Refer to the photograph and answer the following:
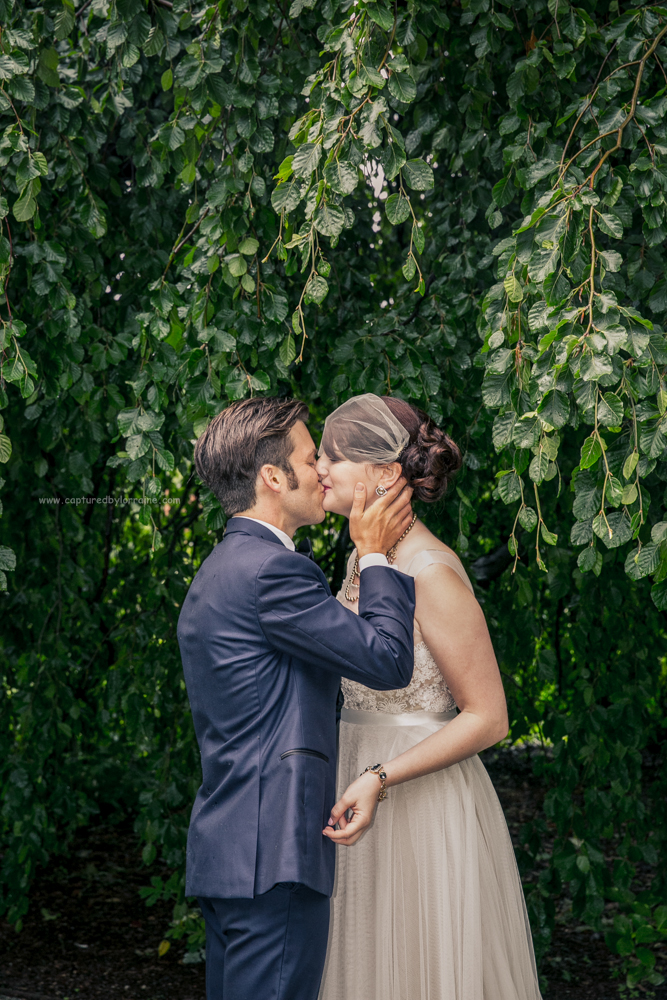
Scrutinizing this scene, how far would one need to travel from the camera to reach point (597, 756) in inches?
99.7

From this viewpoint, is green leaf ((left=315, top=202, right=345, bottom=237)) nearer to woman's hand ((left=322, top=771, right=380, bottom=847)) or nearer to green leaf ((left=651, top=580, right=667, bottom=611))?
green leaf ((left=651, top=580, right=667, bottom=611))

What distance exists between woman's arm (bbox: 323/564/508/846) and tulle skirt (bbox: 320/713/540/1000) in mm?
148

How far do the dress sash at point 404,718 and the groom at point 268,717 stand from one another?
285 millimetres

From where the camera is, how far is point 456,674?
165cm

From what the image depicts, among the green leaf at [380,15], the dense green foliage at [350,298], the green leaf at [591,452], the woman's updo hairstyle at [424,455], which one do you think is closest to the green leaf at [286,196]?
the dense green foliage at [350,298]

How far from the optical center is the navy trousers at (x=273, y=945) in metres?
1.40

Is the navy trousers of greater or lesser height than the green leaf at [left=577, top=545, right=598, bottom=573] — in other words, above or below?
below

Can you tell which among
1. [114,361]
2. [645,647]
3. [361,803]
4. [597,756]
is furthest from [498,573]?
[361,803]

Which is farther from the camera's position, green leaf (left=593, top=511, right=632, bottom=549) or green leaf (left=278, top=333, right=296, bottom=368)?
green leaf (left=278, top=333, right=296, bottom=368)

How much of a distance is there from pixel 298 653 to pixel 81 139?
4.86 feet

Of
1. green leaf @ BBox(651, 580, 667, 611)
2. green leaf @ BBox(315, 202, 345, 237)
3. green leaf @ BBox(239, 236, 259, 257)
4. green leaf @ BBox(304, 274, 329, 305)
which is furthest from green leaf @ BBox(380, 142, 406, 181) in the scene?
green leaf @ BBox(651, 580, 667, 611)

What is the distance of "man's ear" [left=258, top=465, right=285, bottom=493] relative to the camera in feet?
5.07

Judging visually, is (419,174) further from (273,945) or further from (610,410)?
(273,945)

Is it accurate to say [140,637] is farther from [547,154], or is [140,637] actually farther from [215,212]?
[547,154]
